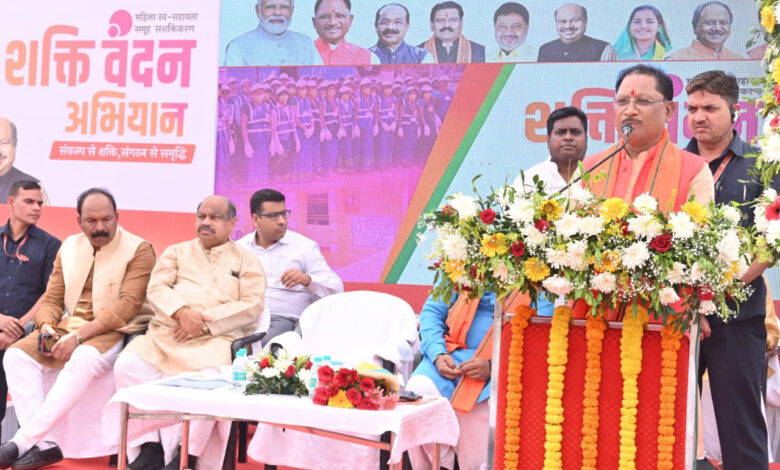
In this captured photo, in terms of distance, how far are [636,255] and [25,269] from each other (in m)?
4.53

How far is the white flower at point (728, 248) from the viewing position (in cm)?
306

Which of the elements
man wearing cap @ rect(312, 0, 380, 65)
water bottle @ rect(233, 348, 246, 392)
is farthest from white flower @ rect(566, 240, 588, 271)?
man wearing cap @ rect(312, 0, 380, 65)

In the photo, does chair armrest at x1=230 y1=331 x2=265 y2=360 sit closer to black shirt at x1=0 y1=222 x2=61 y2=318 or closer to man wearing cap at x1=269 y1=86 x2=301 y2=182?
black shirt at x1=0 y1=222 x2=61 y2=318

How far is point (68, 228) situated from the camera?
294 inches

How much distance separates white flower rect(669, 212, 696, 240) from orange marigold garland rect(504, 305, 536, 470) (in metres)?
0.67

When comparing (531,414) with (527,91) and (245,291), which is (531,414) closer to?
(245,291)

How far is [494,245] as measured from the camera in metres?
3.24

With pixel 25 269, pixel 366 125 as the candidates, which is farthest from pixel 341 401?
pixel 366 125

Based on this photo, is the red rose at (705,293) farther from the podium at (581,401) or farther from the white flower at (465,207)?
the white flower at (465,207)

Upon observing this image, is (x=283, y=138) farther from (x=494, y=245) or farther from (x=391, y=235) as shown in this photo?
(x=494, y=245)

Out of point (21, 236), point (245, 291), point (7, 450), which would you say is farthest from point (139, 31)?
point (7, 450)

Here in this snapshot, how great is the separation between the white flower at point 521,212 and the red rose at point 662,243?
1.39 feet

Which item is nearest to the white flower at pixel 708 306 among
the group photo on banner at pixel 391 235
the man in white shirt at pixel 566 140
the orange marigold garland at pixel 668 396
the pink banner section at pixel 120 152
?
the group photo on banner at pixel 391 235

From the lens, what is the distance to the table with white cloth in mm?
3801
